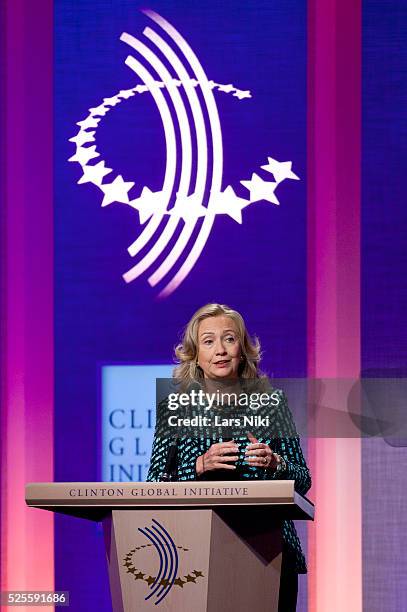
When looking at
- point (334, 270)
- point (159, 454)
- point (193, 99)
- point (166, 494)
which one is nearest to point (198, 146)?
point (193, 99)

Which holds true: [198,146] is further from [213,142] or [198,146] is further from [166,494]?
[166,494]

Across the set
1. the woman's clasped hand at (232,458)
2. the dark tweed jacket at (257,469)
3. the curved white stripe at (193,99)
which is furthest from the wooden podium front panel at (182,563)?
the curved white stripe at (193,99)

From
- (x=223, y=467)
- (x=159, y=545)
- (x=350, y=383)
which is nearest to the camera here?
(x=159, y=545)

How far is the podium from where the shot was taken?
7.88ft

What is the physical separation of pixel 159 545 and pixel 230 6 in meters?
2.62

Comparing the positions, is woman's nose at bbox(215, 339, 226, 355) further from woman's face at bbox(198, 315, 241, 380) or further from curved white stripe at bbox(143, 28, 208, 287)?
curved white stripe at bbox(143, 28, 208, 287)

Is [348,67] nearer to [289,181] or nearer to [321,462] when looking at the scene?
[289,181]

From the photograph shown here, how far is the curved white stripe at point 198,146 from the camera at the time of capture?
14.0ft

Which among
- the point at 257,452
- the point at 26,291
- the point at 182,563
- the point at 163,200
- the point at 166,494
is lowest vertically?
the point at 182,563

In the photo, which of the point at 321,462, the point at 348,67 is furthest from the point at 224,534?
the point at 348,67

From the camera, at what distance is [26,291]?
434cm

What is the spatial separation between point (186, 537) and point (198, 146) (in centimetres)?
221

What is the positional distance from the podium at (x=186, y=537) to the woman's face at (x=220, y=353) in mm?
775

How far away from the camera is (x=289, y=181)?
4262mm
